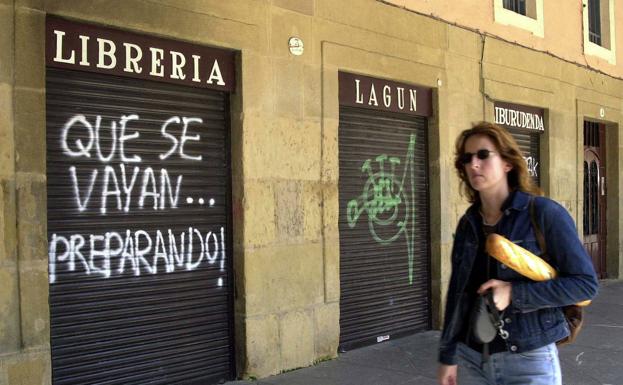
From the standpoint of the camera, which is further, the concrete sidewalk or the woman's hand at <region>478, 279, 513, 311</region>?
the concrete sidewalk

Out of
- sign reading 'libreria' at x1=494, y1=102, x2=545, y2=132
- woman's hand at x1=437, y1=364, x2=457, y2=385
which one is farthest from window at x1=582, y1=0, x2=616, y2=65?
woman's hand at x1=437, y1=364, x2=457, y2=385

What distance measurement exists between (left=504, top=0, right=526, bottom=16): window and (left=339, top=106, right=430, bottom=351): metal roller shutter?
10.2 ft

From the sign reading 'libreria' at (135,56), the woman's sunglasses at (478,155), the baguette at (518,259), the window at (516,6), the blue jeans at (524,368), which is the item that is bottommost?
the blue jeans at (524,368)

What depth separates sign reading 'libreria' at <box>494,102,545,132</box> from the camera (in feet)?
30.0

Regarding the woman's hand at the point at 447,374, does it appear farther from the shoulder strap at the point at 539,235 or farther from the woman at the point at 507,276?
the shoulder strap at the point at 539,235

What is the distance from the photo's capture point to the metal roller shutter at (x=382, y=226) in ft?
22.6

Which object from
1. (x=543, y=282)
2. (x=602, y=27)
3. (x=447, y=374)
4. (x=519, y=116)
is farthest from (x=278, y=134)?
(x=602, y=27)

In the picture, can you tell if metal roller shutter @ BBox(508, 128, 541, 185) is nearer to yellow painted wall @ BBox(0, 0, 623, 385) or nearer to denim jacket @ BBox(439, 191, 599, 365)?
yellow painted wall @ BBox(0, 0, 623, 385)

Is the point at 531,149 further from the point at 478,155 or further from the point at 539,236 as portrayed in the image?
the point at 539,236

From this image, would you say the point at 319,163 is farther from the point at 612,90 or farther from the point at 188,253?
the point at 612,90

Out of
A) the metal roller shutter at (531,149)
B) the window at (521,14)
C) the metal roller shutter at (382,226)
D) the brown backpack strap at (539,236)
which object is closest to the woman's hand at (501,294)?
the brown backpack strap at (539,236)

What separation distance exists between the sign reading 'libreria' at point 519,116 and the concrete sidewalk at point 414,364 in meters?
2.97

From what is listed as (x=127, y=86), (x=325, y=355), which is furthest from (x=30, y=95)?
(x=325, y=355)

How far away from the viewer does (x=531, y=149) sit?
10.1 m
